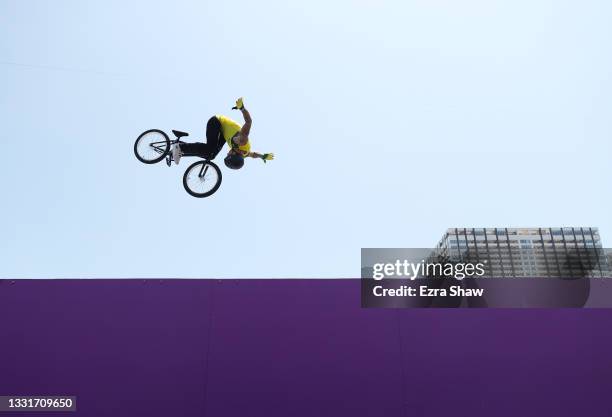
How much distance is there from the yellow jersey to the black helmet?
0.29 ft

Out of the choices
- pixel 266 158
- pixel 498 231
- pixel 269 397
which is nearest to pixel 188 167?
pixel 266 158

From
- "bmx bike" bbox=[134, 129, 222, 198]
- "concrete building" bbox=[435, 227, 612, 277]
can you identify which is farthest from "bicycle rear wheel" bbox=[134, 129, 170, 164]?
"concrete building" bbox=[435, 227, 612, 277]

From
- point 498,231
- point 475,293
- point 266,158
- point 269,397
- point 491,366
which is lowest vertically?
point 269,397

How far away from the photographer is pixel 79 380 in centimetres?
513

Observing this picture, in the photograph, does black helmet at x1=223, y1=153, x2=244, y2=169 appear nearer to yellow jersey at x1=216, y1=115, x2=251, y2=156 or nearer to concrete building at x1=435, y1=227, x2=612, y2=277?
yellow jersey at x1=216, y1=115, x2=251, y2=156

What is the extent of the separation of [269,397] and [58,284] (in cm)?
289

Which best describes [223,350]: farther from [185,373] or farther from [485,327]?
[485,327]

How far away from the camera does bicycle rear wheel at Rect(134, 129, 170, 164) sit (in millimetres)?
6551

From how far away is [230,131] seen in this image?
234 inches

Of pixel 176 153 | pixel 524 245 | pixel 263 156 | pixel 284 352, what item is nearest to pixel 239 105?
pixel 263 156

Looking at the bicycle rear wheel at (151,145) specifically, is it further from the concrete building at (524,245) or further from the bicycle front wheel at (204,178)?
the concrete building at (524,245)

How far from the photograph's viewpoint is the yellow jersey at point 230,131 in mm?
5930

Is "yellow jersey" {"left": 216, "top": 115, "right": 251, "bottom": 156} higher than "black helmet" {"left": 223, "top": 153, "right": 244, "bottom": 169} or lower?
higher

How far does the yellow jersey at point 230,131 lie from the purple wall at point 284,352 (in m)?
1.77
